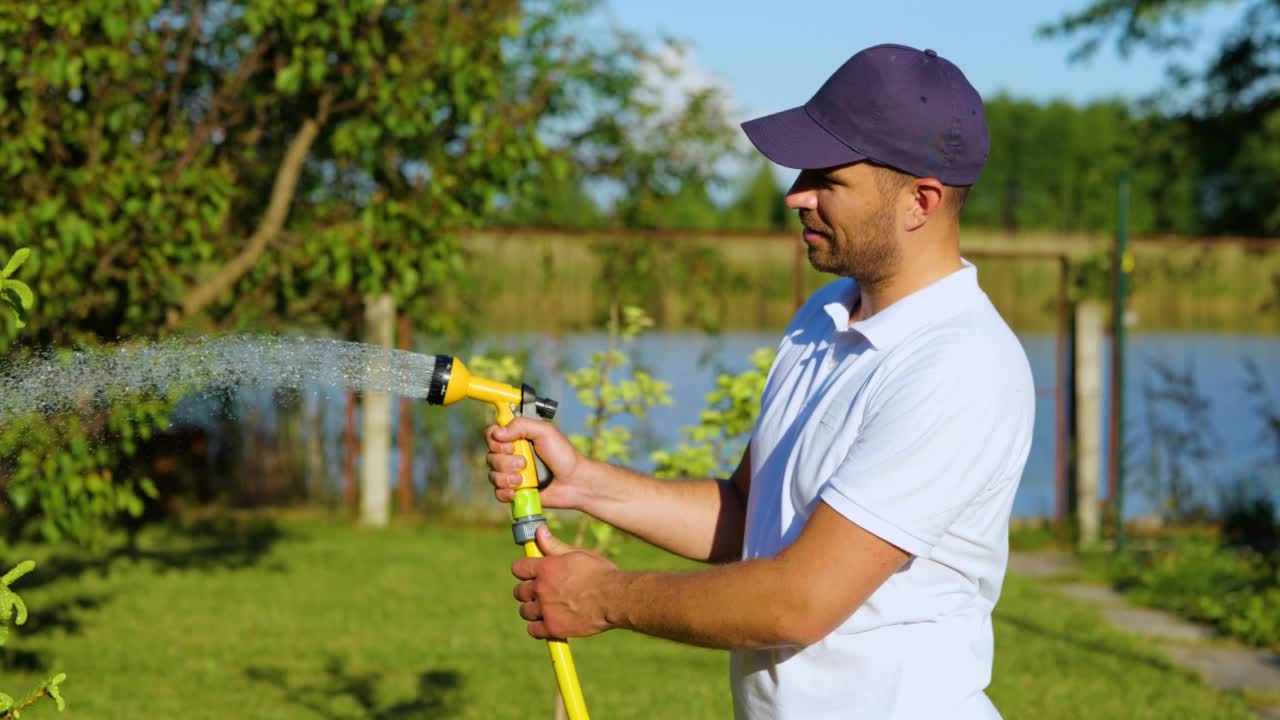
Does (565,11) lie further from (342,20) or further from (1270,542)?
(1270,542)

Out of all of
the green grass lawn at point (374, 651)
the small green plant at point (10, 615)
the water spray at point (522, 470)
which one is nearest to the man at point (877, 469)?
the water spray at point (522, 470)

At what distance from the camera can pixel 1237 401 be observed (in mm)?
13484

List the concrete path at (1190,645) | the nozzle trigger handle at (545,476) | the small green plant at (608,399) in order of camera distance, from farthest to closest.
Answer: the concrete path at (1190,645)
the small green plant at (608,399)
the nozzle trigger handle at (545,476)

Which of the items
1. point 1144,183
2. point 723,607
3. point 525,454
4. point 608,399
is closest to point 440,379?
point 525,454

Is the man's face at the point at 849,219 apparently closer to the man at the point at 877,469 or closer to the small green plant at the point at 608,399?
the man at the point at 877,469

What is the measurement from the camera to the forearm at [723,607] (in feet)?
6.67

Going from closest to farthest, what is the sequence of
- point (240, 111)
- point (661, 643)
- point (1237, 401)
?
1. point (240, 111)
2. point (661, 643)
3. point (1237, 401)

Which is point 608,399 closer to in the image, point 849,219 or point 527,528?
point 527,528

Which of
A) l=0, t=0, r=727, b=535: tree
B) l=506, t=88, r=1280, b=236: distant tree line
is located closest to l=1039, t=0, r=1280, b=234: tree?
l=506, t=88, r=1280, b=236: distant tree line

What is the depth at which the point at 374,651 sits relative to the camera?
6.80 meters

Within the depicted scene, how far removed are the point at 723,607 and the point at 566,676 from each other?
0.53 m

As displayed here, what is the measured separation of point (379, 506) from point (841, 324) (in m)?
8.14

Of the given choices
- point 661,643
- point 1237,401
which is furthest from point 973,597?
point 1237,401

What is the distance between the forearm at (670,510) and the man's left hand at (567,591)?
44 cm
